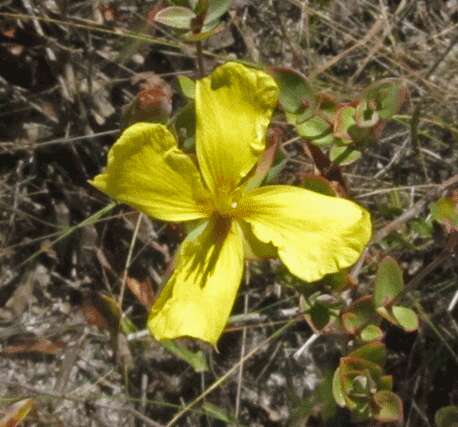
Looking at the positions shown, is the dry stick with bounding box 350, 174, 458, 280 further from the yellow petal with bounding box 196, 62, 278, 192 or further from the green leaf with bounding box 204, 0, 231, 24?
the green leaf with bounding box 204, 0, 231, 24

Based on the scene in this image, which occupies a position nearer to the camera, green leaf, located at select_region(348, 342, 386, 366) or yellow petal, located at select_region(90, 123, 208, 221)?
yellow petal, located at select_region(90, 123, 208, 221)

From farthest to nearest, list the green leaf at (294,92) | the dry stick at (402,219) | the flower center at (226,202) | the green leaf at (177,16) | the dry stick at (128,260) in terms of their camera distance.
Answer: the dry stick at (128,260)
the dry stick at (402,219)
the green leaf at (294,92)
the green leaf at (177,16)
the flower center at (226,202)

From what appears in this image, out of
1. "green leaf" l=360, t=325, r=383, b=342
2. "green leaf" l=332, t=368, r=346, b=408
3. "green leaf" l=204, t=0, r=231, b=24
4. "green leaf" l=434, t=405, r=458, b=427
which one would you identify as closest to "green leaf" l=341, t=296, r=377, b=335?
"green leaf" l=360, t=325, r=383, b=342

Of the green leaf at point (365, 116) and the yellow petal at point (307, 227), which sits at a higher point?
the green leaf at point (365, 116)

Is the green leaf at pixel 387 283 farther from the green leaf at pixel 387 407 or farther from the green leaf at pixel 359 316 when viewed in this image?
the green leaf at pixel 387 407

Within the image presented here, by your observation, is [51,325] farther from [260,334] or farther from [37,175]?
[260,334]

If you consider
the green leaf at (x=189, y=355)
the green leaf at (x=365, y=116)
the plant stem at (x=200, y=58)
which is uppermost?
the plant stem at (x=200, y=58)

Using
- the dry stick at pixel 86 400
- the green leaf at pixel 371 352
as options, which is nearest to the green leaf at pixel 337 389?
the green leaf at pixel 371 352

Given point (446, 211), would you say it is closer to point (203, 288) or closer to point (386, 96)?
point (386, 96)
